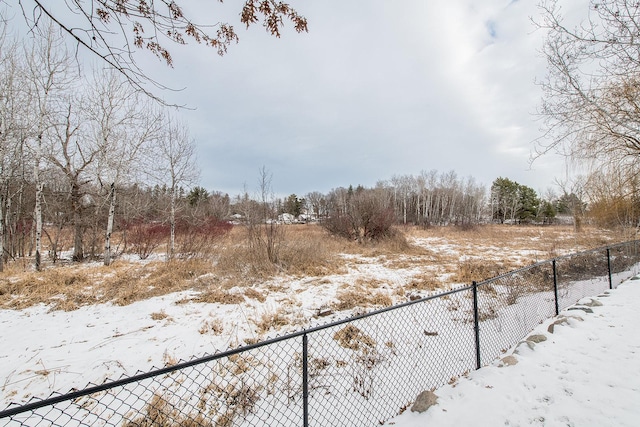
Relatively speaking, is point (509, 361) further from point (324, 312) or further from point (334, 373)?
point (324, 312)

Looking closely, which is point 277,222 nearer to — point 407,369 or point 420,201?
point 407,369

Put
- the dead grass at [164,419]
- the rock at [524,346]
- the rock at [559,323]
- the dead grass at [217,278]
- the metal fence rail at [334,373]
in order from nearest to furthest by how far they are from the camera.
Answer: the dead grass at [164,419] → the metal fence rail at [334,373] → the rock at [524,346] → the rock at [559,323] → the dead grass at [217,278]

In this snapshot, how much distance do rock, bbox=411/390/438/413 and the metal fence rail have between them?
241 mm

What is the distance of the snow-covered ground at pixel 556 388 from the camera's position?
2.32m

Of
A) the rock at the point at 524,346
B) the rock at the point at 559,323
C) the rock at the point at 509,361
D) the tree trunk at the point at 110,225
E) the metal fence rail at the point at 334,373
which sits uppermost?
the tree trunk at the point at 110,225

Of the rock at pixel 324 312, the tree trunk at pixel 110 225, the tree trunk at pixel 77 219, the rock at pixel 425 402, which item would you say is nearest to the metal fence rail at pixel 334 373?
the rock at pixel 425 402

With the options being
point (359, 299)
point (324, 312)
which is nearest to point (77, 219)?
point (324, 312)

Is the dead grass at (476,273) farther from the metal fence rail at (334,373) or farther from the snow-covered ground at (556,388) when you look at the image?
the snow-covered ground at (556,388)

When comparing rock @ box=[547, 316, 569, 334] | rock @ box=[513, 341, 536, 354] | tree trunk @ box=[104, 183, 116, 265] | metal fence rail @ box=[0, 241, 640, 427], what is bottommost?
metal fence rail @ box=[0, 241, 640, 427]

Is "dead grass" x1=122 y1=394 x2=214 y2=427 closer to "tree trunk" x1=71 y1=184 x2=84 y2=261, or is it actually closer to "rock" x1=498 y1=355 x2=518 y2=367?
"rock" x1=498 y1=355 x2=518 y2=367

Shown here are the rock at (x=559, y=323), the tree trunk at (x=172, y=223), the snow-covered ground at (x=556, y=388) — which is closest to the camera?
the snow-covered ground at (x=556, y=388)

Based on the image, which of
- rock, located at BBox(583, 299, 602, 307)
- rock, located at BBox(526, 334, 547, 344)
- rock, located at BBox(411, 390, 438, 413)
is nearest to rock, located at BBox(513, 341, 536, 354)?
rock, located at BBox(526, 334, 547, 344)

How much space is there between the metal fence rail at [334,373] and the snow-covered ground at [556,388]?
0.46 m

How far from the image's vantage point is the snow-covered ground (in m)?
2.32
